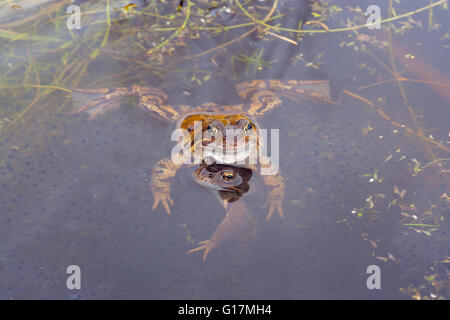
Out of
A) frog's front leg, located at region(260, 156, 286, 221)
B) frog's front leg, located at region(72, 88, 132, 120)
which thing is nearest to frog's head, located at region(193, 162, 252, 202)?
frog's front leg, located at region(260, 156, 286, 221)

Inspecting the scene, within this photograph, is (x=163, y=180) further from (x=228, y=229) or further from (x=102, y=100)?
(x=102, y=100)

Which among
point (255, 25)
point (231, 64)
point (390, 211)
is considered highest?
point (255, 25)

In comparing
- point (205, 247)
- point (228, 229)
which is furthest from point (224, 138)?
point (205, 247)

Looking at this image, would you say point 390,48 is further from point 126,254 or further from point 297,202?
point 126,254

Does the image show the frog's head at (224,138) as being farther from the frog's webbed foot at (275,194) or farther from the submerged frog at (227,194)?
the frog's webbed foot at (275,194)
